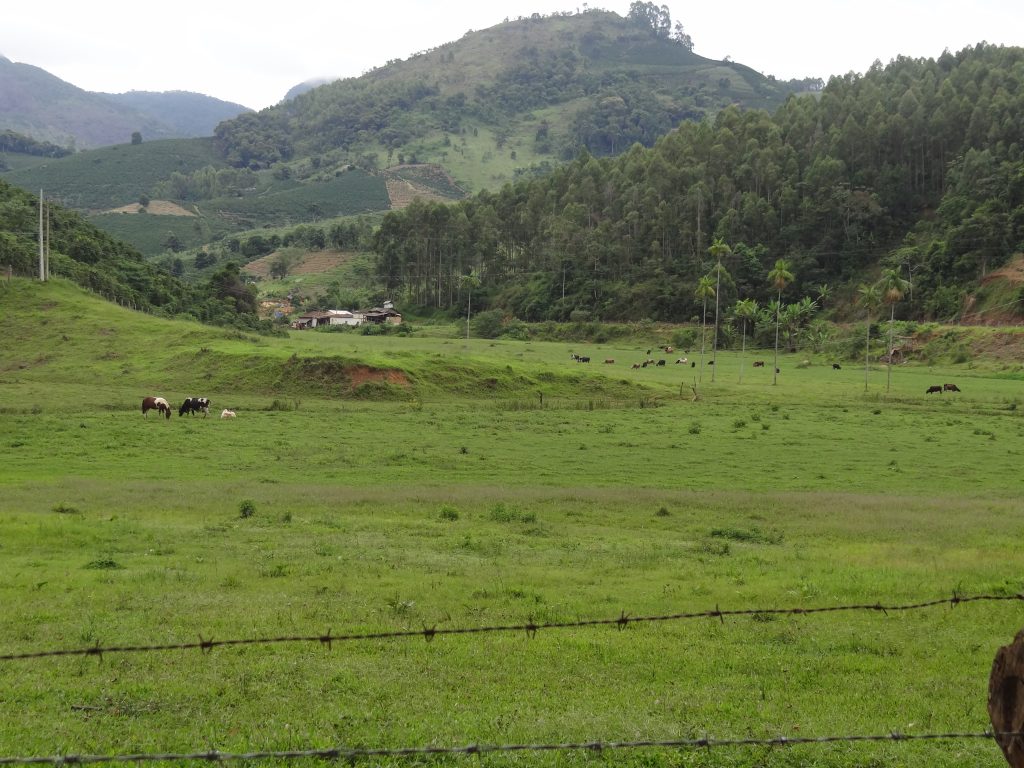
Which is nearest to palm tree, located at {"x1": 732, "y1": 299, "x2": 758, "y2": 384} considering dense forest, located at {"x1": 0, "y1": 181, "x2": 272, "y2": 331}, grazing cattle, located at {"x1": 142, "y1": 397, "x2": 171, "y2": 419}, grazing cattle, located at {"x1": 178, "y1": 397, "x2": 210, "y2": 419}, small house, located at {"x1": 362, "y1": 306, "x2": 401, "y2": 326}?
small house, located at {"x1": 362, "y1": 306, "x2": 401, "y2": 326}

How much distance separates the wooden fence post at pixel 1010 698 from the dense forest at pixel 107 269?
95801mm

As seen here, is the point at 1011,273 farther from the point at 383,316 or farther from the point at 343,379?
the point at 383,316

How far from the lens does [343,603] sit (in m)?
14.3

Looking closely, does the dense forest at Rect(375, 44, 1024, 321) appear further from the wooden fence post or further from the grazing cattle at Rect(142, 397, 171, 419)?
the wooden fence post

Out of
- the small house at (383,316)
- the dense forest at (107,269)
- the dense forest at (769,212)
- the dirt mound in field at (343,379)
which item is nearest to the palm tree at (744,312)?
the dense forest at (769,212)

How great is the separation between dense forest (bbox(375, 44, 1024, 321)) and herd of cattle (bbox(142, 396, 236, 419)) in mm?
93046

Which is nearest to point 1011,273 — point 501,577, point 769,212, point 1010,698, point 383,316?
point 769,212

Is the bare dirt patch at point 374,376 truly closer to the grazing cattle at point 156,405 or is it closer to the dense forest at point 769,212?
the grazing cattle at point 156,405

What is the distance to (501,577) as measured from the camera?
16234mm

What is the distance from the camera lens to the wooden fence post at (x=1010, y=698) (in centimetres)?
575

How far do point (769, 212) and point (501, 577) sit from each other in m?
134

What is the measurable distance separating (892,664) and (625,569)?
647cm

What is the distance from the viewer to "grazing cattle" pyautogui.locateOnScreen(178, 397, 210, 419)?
45562mm

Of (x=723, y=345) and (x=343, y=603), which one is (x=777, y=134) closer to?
(x=723, y=345)
